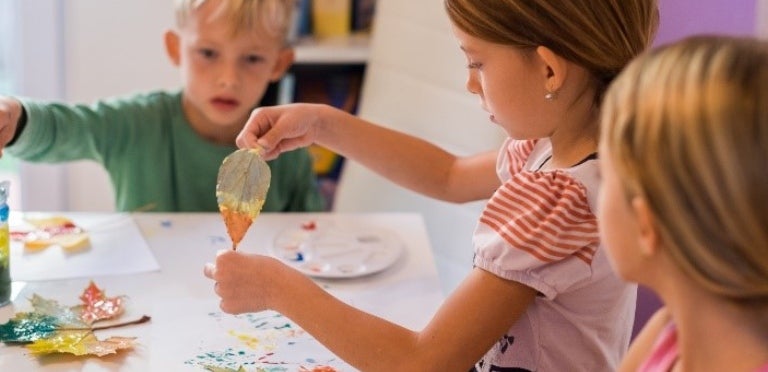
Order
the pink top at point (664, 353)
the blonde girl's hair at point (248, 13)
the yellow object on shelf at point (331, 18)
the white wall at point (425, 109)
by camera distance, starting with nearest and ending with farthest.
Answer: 1. the pink top at point (664, 353)
2. the blonde girl's hair at point (248, 13)
3. the white wall at point (425, 109)
4. the yellow object on shelf at point (331, 18)

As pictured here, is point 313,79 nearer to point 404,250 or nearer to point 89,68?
point 89,68

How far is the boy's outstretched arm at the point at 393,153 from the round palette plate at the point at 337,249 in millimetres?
106

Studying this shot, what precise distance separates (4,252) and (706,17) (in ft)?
3.86

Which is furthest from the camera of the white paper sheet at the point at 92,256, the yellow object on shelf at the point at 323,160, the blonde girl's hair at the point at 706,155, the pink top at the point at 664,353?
the yellow object on shelf at the point at 323,160

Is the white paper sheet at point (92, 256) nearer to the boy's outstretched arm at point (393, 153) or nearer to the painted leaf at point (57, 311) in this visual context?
the painted leaf at point (57, 311)

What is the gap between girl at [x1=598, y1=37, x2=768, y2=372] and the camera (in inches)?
26.6

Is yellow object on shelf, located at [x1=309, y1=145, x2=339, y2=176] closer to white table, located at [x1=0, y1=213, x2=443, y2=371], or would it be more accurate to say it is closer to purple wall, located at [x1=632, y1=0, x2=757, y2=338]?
white table, located at [x1=0, y1=213, x2=443, y2=371]

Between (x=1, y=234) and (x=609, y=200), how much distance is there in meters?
0.81

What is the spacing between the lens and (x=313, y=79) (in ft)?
7.91

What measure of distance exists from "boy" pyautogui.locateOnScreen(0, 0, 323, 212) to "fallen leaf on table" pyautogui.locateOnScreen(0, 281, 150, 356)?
0.41 metres

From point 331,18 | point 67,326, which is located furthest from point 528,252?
point 331,18

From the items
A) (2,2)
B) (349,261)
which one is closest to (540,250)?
(349,261)

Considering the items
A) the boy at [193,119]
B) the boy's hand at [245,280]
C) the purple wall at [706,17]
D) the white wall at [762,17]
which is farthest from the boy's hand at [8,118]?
the white wall at [762,17]

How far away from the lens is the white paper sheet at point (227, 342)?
3.68ft
